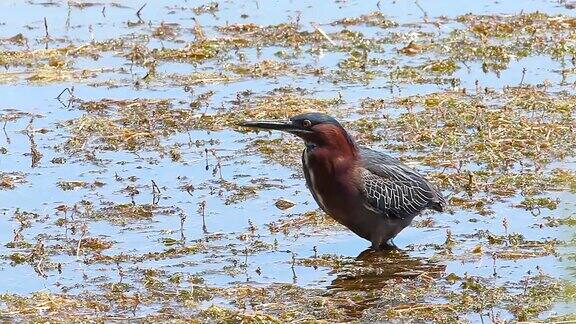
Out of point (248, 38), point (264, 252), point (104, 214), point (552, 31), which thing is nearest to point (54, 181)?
point (104, 214)

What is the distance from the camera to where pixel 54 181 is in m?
12.4

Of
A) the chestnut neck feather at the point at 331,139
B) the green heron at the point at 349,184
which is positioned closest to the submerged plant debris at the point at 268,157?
the green heron at the point at 349,184

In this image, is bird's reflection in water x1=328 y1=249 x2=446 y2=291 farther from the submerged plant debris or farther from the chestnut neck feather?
the chestnut neck feather

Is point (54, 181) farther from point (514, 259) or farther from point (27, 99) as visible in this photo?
point (514, 259)

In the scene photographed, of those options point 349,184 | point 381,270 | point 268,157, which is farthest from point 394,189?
point 268,157

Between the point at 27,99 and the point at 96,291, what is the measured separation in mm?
5288

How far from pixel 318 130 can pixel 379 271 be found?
3.58 ft

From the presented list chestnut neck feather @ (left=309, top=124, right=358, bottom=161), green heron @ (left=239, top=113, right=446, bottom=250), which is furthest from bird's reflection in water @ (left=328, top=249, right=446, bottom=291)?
chestnut neck feather @ (left=309, top=124, right=358, bottom=161)

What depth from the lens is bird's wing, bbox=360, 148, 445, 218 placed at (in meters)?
11.0

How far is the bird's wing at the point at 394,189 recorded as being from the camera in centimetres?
1096

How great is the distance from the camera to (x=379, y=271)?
10.5 metres

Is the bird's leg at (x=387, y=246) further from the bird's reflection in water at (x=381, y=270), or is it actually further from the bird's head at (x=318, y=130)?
the bird's head at (x=318, y=130)

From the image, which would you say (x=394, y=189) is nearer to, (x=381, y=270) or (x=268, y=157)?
(x=381, y=270)

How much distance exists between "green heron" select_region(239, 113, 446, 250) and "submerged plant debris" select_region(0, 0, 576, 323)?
0.75 ft
